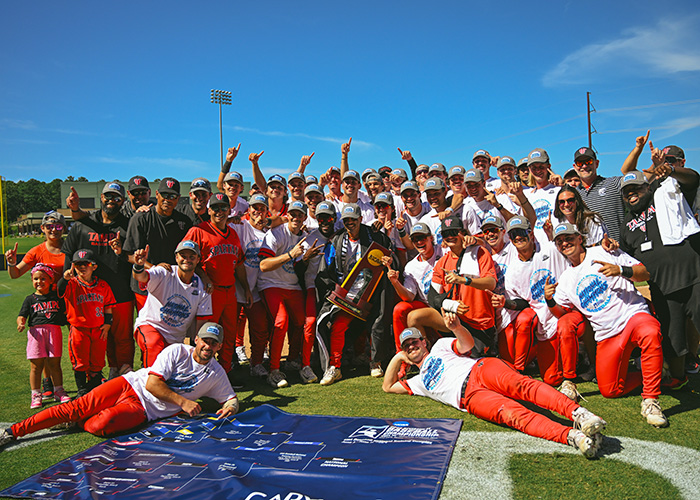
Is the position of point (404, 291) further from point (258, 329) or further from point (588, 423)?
point (588, 423)

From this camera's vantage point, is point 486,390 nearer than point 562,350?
Yes

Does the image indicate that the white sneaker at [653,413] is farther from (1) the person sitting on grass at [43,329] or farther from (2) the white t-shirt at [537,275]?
(1) the person sitting on grass at [43,329]

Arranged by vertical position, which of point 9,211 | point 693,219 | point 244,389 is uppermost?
point 9,211

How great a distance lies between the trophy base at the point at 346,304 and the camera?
19.6ft

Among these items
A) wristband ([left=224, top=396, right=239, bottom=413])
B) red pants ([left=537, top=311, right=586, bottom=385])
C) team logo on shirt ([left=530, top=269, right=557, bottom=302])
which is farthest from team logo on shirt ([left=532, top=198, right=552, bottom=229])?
wristband ([left=224, top=396, right=239, bottom=413])

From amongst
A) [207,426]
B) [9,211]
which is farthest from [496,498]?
[9,211]

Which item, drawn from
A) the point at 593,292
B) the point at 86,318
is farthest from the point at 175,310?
the point at 593,292

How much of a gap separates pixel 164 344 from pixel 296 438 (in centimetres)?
199

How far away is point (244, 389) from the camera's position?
226 inches

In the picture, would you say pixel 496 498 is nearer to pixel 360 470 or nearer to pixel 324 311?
pixel 360 470

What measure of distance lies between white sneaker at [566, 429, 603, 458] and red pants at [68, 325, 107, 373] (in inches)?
199

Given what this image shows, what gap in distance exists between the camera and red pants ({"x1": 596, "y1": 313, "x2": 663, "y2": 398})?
434cm

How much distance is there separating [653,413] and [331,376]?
3.36 m

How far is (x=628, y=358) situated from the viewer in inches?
187
